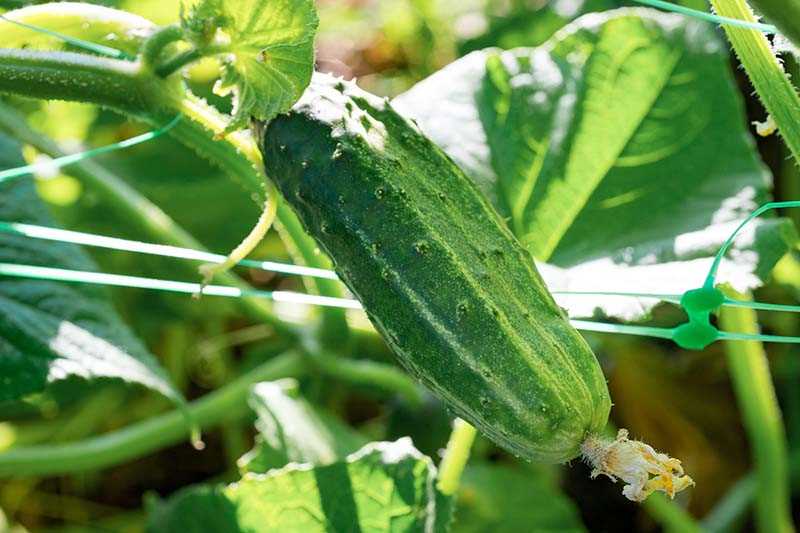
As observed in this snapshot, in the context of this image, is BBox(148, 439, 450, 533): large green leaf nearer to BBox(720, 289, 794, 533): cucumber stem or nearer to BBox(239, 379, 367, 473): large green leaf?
BBox(239, 379, 367, 473): large green leaf

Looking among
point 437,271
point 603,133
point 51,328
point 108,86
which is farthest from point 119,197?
point 437,271

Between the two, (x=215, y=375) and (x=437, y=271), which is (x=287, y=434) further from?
(x=215, y=375)

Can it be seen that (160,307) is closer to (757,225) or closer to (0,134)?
(0,134)

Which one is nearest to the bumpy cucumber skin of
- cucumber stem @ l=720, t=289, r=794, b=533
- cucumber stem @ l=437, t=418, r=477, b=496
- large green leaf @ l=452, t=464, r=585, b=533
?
cucumber stem @ l=437, t=418, r=477, b=496

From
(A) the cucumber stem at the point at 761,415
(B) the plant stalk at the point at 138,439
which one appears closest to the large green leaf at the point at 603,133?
(A) the cucumber stem at the point at 761,415

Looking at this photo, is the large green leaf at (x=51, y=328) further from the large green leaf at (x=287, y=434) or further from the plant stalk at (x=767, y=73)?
the plant stalk at (x=767, y=73)
